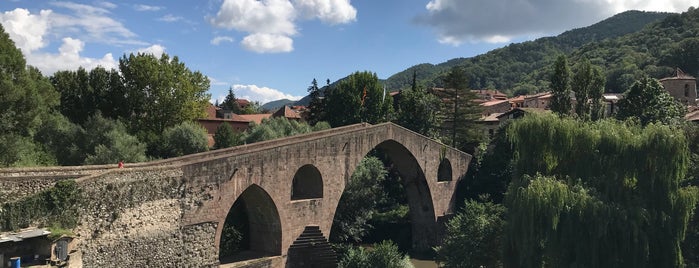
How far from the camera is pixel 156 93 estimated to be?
36.4 metres

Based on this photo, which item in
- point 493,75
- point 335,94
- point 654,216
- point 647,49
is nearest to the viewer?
point 654,216

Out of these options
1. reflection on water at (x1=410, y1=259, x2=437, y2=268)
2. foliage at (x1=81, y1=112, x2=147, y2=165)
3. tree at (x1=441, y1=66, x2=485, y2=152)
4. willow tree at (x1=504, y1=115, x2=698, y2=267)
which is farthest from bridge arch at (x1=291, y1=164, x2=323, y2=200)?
tree at (x1=441, y1=66, x2=485, y2=152)

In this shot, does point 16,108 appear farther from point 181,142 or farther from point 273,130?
point 273,130

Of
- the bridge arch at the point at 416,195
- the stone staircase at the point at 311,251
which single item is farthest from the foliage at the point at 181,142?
the stone staircase at the point at 311,251

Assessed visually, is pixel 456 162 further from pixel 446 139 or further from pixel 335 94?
pixel 335 94

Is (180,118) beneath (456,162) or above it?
above

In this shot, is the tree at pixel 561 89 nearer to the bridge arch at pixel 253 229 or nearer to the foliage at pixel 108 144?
the bridge arch at pixel 253 229

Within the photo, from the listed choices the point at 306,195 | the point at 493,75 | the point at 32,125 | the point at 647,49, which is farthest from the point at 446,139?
the point at 493,75

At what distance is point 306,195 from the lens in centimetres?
2703

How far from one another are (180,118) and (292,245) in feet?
58.2

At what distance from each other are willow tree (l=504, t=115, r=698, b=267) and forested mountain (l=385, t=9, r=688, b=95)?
6917 centimetres

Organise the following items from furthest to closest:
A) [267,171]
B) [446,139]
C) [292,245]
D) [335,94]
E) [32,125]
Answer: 1. [335,94]
2. [446,139]
3. [32,125]
4. [292,245]
5. [267,171]

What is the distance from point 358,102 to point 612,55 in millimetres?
78160

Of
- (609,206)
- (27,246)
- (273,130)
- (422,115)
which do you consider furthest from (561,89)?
(27,246)
